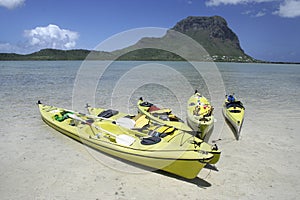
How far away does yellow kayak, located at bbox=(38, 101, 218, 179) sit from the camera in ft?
19.3

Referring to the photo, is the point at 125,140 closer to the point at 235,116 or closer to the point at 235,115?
the point at 235,116

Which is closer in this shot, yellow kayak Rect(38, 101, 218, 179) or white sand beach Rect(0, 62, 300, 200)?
white sand beach Rect(0, 62, 300, 200)

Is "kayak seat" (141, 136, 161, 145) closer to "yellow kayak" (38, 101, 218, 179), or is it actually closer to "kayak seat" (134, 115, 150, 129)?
"yellow kayak" (38, 101, 218, 179)

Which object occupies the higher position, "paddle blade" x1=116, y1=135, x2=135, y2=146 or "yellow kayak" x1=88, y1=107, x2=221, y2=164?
"yellow kayak" x1=88, y1=107, x2=221, y2=164

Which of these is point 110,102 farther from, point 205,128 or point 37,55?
point 37,55

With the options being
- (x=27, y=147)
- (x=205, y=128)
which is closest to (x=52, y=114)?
(x=27, y=147)

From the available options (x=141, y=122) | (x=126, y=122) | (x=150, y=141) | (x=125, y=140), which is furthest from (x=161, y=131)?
(x=126, y=122)

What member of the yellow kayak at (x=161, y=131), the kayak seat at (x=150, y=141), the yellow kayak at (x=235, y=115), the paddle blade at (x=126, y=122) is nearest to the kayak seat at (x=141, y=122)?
the yellow kayak at (x=161, y=131)

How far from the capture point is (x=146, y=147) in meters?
6.54

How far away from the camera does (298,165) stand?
717cm

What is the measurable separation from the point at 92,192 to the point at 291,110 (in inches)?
540

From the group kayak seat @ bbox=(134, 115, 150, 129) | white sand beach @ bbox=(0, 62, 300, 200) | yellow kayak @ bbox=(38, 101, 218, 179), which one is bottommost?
white sand beach @ bbox=(0, 62, 300, 200)

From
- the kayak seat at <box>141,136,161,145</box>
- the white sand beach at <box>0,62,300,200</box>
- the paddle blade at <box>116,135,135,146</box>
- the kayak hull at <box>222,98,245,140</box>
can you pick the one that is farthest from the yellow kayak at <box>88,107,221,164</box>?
the kayak hull at <box>222,98,245,140</box>

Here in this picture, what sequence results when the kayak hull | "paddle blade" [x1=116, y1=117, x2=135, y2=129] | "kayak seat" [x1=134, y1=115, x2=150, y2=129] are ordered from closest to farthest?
"kayak seat" [x1=134, y1=115, x2=150, y2=129], "paddle blade" [x1=116, y1=117, x2=135, y2=129], the kayak hull
